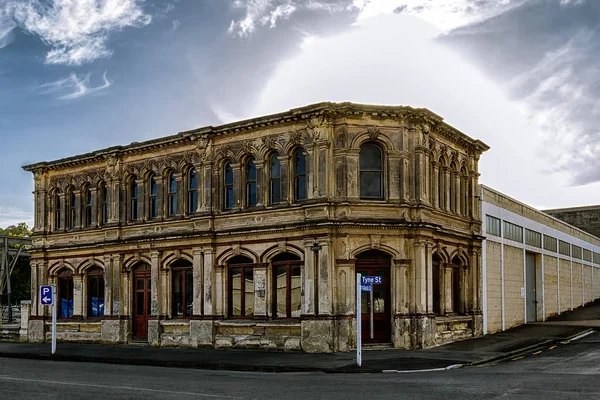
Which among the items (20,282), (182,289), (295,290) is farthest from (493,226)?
(20,282)

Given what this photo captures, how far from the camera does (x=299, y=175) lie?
28062 mm

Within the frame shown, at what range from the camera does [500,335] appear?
106 ft

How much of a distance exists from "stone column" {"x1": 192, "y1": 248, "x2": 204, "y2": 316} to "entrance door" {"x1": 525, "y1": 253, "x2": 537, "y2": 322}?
18.0 m

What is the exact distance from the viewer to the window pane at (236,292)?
2932cm

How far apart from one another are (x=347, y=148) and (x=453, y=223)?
21.5 ft

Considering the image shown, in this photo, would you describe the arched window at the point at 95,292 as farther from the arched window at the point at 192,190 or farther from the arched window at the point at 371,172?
the arched window at the point at 371,172

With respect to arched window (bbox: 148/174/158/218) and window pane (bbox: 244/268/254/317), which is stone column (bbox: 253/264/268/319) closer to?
window pane (bbox: 244/268/254/317)

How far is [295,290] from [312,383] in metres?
10.5

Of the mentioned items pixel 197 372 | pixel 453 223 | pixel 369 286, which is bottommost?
pixel 197 372

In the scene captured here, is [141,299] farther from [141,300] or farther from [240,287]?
[240,287]

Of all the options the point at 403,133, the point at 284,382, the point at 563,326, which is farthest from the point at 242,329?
the point at 563,326

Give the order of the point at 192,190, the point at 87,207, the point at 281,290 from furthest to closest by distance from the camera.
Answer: the point at 87,207
the point at 192,190
the point at 281,290

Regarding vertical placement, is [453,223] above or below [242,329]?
above

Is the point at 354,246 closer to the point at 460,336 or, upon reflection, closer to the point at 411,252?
the point at 411,252
